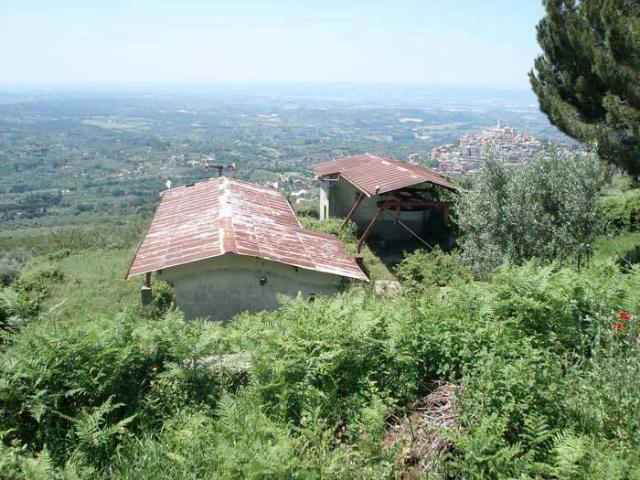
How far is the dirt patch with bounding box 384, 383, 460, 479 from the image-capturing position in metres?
3.93

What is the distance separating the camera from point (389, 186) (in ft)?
60.9

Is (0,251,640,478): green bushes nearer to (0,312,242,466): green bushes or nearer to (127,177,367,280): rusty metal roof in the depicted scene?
(0,312,242,466): green bushes

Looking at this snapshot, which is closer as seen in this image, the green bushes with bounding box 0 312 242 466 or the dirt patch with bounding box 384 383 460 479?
the dirt patch with bounding box 384 383 460 479

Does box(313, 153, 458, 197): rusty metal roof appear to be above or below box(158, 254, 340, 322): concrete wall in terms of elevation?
above

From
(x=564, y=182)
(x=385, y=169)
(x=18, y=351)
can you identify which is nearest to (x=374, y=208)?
(x=385, y=169)

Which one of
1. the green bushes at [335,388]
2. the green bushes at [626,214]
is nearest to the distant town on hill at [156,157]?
the green bushes at [626,214]

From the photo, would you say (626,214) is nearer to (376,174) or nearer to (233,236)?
(376,174)

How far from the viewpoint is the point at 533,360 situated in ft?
14.1

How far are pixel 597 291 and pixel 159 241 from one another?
1156cm

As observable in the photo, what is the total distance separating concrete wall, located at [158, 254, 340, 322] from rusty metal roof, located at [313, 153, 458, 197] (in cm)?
665

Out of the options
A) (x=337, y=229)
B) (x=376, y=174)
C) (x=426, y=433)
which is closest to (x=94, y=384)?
(x=426, y=433)

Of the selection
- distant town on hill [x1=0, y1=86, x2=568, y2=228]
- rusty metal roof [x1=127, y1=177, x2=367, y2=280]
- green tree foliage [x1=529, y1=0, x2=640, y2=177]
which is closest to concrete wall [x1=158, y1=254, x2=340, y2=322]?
rusty metal roof [x1=127, y1=177, x2=367, y2=280]

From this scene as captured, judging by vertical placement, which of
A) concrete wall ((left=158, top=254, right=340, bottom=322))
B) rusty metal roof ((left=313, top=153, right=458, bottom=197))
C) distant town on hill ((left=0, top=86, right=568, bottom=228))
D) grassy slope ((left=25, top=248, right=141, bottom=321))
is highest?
rusty metal roof ((left=313, top=153, right=458, bottom=197))

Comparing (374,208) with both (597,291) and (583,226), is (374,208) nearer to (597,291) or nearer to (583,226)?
(583,226)
